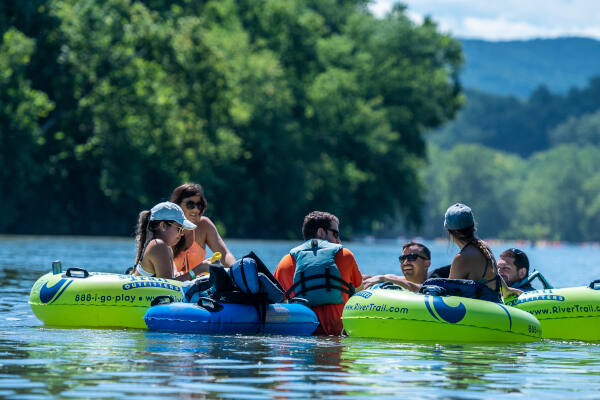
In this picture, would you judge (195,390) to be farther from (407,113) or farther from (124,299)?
(407,113)

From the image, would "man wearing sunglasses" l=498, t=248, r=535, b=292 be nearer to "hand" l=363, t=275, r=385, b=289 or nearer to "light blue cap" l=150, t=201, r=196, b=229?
"hand" l=363, t=275, r=385, b=289

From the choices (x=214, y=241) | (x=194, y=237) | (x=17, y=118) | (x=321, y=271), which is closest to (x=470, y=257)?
(x=321, y=271)

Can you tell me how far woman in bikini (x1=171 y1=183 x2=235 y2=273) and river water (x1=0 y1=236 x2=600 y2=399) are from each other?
4.35 ft

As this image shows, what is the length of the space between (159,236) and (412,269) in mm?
2647

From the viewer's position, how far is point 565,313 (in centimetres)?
1269

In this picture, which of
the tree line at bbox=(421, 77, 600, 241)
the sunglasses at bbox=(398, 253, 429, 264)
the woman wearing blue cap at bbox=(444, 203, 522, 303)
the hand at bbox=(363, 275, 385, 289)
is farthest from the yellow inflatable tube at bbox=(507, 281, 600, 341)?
the tree line at bbox=(421, 77, 600, 241)

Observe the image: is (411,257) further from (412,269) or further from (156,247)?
(156,247)

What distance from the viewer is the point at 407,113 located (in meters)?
64.1

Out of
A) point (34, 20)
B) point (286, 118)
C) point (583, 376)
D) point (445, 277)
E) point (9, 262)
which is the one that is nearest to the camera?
point (583, 376)

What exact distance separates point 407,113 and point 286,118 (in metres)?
8.56

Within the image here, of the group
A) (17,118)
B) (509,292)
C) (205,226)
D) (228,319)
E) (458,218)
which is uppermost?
(17,118)

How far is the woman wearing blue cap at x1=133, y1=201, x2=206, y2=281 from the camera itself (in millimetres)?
11828

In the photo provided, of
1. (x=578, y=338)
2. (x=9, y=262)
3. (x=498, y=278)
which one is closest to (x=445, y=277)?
(x=498, y=278)

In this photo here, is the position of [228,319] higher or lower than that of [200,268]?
lower
